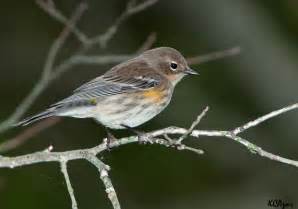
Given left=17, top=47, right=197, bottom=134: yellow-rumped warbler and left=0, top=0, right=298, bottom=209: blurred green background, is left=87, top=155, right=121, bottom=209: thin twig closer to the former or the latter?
left=17, top=47, right=197, bottom=134: yellow-rumped warbler

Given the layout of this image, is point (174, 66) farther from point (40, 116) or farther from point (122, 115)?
point (40, 116)

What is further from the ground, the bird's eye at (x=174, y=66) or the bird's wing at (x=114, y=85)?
the bird's eye at (x=174, y=66)

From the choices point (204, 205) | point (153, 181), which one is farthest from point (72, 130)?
point (204, 205)

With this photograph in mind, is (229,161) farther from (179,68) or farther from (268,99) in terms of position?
(179,68)

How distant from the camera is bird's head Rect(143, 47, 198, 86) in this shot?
8.28 meters

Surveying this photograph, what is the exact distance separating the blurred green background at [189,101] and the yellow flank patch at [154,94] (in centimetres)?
204

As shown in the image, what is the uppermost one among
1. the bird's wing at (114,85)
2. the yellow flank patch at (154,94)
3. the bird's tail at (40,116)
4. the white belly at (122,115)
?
the bird's wing at (114,85)

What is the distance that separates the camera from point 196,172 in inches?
402

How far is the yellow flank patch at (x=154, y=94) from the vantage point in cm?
780

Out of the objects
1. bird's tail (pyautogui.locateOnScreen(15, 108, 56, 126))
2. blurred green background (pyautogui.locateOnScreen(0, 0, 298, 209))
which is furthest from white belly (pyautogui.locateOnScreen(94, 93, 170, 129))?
blurred green background (pyautogui.locateOnScreen(0, 0, 298, 209))

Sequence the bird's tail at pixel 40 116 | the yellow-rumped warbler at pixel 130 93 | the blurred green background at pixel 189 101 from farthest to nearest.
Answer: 1. the blurred green background at pixel 189 101
2. the yellow-rumped warbler at pixel 130 93
3. the bird's tail at pixel 40 116

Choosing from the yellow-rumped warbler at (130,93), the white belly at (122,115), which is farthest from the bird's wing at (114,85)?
the white belly at (122,115)

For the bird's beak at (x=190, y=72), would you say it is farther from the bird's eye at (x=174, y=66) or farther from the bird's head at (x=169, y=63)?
the bird's eye at (x=174, y=66)

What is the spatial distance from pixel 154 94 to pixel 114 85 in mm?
399
